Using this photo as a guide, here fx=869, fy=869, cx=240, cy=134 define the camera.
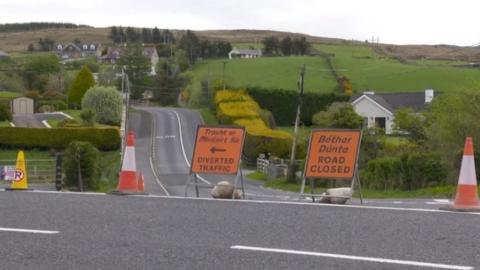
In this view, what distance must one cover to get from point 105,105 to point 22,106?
13766 millimetres

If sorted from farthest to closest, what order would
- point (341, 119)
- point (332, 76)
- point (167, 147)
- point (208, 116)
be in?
point (332, 76) → point (208, 116) → point (167, 147) → point (341, 119)

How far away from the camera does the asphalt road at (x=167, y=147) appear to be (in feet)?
173

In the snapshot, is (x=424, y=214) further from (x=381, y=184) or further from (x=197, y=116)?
(x=197, y=116)

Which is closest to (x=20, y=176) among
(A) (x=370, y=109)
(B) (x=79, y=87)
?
(A) (x=370, y=109)

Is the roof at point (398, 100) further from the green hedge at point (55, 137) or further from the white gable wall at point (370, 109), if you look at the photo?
the green hedge at point (55, 137)

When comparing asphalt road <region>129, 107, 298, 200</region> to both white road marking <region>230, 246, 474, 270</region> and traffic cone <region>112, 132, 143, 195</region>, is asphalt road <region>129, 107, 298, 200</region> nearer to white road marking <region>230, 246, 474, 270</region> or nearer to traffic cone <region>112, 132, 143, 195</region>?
traffic cone <region>112, 132, 143, 195</region>

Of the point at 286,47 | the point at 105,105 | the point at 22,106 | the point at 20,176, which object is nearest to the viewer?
the point at 20,176

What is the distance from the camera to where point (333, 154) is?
1313 cm

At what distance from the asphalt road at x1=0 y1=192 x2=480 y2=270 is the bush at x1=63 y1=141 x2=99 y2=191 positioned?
29.7 metres

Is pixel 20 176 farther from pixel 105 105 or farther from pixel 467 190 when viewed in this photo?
pixel 105 105

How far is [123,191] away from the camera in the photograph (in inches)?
527

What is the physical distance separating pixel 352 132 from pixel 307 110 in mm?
88566

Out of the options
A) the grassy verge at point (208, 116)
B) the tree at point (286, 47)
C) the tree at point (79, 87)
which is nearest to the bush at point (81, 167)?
the grassy verge at point (208, 116)

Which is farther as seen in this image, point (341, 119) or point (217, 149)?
point (341, 119)
